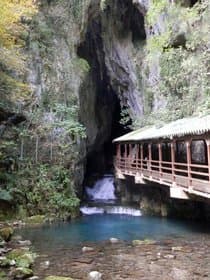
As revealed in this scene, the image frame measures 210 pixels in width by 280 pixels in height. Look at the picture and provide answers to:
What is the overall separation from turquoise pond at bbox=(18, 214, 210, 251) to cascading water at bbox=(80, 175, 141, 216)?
2.37 m

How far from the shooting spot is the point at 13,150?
843 inches

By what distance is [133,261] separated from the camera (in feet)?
36.6

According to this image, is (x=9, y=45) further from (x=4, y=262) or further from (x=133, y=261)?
(x=133, y=261)

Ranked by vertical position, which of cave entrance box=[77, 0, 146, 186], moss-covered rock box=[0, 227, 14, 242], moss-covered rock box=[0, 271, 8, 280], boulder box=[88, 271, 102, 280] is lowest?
boulder box=[88, 271, 102, 280]

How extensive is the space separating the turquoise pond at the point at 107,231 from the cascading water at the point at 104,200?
93.4 inches

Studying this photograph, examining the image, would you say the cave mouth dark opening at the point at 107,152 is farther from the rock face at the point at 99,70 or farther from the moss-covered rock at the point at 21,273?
the moss-covered rock at the point at 21,273

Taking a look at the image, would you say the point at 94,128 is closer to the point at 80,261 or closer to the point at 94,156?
the point at 94,156

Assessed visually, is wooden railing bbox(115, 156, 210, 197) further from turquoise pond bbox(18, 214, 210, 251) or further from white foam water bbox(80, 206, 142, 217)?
white foam water bbox(80, 206, 142, 217)

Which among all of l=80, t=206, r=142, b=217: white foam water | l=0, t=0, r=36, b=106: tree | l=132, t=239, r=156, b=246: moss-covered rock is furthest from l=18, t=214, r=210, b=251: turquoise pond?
l=0, t=0, r=36, b=106: tree

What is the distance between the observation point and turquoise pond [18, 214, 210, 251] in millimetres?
14531

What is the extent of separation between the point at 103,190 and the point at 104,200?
215 centimetres

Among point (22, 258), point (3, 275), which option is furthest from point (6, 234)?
point (3, 275)

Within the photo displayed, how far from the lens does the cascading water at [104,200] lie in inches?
893

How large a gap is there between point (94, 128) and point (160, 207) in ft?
41.2
